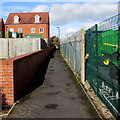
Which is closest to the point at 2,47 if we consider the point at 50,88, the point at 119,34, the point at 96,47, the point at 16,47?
the point at 16,47

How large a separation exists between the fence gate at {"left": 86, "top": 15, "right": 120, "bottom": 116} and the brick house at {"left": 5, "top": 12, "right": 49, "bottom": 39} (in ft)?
141

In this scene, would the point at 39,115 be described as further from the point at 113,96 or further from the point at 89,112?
the point at 113,96

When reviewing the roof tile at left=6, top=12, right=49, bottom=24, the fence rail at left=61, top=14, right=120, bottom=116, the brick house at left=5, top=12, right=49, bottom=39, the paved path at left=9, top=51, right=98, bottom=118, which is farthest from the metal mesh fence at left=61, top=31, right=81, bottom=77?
the roof tile at left=6, top=12, right=49, bottom=24

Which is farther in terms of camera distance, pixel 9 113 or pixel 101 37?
pixel 101 37

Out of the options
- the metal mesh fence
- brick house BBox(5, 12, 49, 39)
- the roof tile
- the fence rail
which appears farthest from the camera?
the roof tile

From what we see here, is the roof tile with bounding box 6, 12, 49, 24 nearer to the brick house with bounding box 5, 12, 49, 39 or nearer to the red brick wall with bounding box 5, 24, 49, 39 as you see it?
the brick house with bounding box 5, 12, 49, 39

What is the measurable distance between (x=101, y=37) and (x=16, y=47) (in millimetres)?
15518

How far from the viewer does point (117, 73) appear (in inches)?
154

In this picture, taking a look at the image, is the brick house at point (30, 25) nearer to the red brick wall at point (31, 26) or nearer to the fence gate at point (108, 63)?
the red brick wall at point (31, 26)

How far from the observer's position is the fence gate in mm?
3575

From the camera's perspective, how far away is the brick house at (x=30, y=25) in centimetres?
4741

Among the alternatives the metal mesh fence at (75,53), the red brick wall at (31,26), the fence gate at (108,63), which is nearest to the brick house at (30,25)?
the red brick wall at (31,26)

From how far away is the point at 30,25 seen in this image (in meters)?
47.9

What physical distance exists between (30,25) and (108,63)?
151ft
